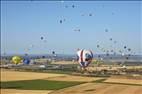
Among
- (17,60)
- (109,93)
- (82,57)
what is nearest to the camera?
(109,93)

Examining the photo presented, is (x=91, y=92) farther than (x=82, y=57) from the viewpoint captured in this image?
No

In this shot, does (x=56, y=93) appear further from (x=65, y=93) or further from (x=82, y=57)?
(x=82, y=57)

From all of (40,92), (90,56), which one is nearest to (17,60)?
(90,56)

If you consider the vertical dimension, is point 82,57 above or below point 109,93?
above

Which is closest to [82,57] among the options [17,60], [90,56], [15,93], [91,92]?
[90,56]

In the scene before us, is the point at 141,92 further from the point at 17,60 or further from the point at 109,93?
the point at 17,60

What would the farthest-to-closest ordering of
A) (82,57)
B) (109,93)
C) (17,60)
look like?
(17,60)
(82,57)
(109,93)

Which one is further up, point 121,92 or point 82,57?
point 82,57

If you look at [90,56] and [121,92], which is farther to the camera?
[90,56]

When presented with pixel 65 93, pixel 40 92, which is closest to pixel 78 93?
pixel 65 93
